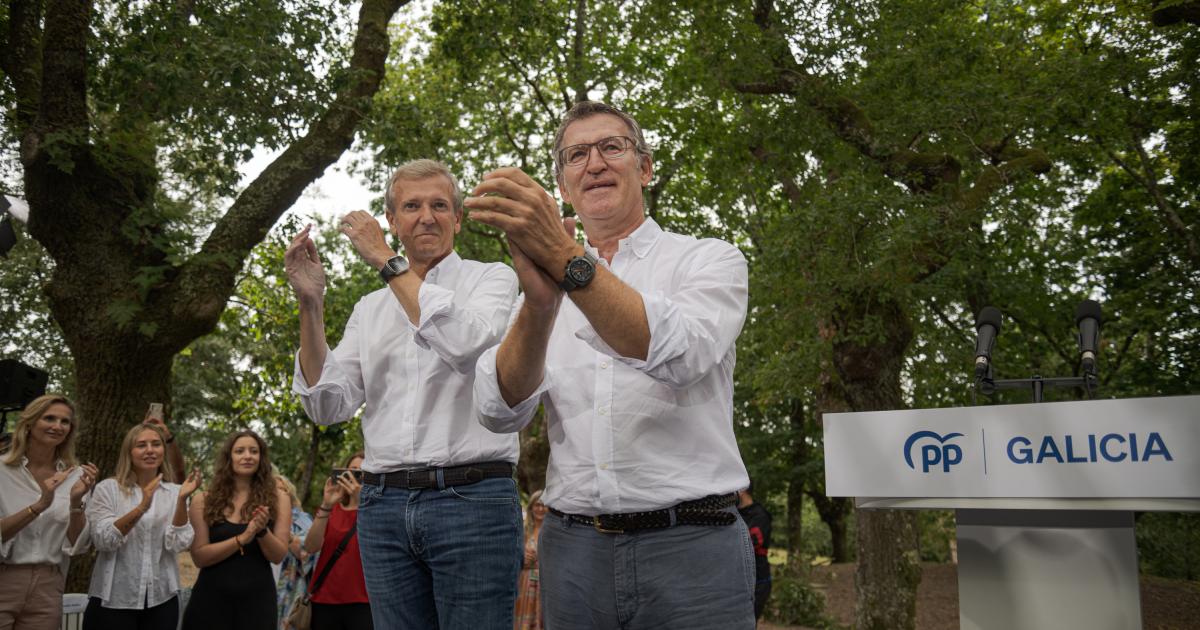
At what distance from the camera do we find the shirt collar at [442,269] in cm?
303

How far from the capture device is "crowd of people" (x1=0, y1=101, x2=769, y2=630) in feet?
5.65

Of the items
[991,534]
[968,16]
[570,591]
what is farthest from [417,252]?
[968,16]

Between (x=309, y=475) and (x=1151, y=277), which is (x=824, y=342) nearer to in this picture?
(x=1151, y=277)

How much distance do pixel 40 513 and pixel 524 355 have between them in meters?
5.45

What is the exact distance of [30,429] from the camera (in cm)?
621

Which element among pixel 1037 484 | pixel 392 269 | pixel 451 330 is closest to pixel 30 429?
pixel 392 269

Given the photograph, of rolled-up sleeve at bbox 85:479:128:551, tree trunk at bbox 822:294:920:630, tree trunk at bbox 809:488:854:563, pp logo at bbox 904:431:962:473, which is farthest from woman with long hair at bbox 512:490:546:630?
tree trunk at bbox 809:488:854:563

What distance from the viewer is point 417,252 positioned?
3.04 meters

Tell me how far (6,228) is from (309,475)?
16.1m

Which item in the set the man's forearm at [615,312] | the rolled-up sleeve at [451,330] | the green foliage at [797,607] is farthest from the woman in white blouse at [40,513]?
the green foliage at [797,607]

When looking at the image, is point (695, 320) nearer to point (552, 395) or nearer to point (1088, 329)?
point (552, 395)

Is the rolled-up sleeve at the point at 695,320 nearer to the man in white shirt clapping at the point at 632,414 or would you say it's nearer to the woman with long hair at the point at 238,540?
the man in white shirt clapping at the point at 632,414

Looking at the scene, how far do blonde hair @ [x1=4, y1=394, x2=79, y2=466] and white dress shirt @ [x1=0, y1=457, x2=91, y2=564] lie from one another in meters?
0.08

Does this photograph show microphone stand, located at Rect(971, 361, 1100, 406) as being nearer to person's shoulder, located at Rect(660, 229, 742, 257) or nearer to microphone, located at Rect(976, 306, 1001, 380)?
microphone, located at Rect(976, 306, 1001, 380)
